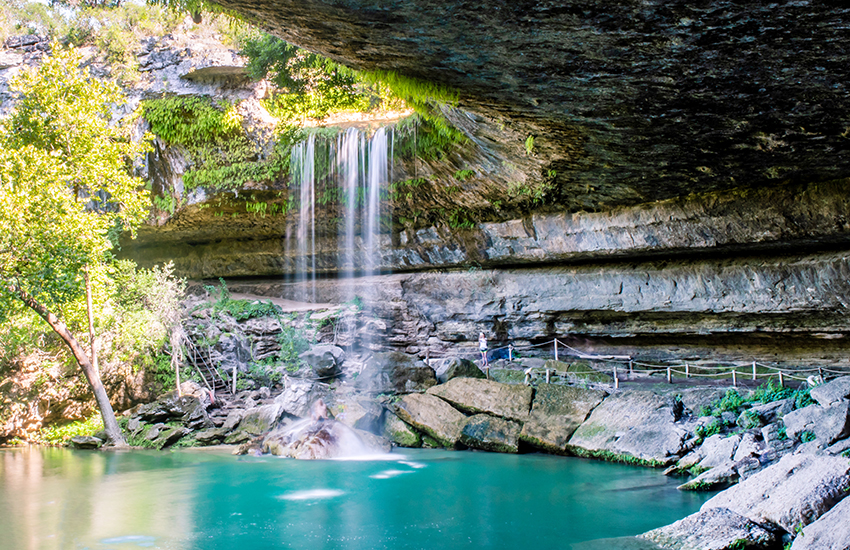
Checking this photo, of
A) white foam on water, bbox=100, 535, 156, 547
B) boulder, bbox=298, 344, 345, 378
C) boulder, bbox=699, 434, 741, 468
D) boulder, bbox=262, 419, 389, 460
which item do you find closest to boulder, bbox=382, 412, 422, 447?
boulder, bbox=262, 419, 389, 460

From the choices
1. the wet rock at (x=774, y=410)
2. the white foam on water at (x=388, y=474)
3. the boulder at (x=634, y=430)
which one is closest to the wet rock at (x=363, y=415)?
the white foam on water at (x=388, y=474)

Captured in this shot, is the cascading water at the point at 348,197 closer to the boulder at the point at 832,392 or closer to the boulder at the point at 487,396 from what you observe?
the boulder at the point at 487,396

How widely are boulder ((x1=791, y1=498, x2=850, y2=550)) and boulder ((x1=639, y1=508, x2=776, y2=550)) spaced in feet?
1.23

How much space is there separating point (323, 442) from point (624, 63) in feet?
27.3

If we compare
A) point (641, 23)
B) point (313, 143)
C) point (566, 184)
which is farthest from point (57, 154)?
point (641, 23)

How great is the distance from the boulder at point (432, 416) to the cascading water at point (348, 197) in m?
4.82

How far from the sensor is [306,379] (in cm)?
1355

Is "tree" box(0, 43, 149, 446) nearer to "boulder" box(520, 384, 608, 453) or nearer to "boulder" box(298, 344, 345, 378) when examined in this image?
"boulder" box(298, 344, 345, 378)

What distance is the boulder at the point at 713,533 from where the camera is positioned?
5.16 meters

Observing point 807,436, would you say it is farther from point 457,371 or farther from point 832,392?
point 457,371

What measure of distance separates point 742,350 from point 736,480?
19.7ft

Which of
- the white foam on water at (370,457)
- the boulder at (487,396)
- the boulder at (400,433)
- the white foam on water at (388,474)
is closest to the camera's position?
the white foam on water at (388,474)

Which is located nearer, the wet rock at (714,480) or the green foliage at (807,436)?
the wet rock at (714,480)

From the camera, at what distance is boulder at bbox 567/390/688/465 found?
8.93 m
